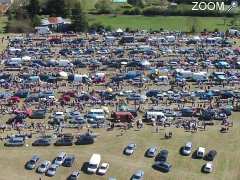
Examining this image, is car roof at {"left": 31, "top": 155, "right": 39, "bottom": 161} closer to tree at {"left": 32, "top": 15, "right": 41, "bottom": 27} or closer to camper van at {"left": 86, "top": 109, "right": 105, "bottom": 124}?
camper van at {"left": 86, "top": 109, "right": 105, "bottom": 124}

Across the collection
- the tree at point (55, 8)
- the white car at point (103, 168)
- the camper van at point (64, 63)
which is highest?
the tree at point (55, 8)

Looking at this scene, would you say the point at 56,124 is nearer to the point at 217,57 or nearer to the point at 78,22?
the point at 217,57

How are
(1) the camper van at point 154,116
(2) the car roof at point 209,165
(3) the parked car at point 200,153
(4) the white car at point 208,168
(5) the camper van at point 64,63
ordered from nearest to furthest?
(4) the white car at point 208,168 → (2) the car roof at point 209,165 → (3) the parked car at point 200,153 → (1) the camper van at point 154,116 → (5) the camper van at point 64,63

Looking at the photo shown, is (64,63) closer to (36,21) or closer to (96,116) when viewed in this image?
(96,116)

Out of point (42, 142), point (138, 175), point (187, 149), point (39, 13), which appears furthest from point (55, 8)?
point (138, 175)

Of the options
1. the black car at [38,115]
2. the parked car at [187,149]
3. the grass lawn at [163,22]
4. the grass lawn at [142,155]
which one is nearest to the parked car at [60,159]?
the grass lawn at [142,155]

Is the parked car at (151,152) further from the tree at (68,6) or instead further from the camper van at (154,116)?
the tree at (68,6)
